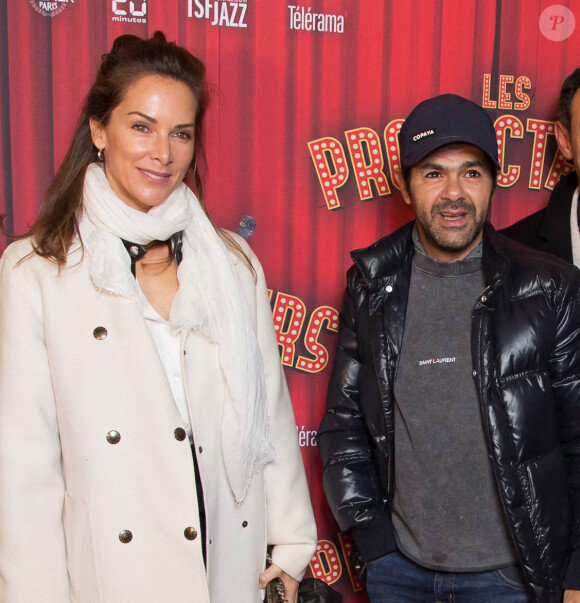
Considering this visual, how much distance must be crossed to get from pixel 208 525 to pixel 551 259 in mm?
1161

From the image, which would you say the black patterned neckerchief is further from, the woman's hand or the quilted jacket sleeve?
the woman's hand

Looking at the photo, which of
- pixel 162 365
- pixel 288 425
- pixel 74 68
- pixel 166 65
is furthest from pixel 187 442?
pixel 74 68

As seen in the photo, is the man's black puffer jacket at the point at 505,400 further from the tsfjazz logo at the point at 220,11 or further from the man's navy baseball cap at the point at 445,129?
the tsfjazz logo at the point at 220,11

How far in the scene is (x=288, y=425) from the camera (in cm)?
200

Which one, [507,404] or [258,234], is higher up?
[258,234]

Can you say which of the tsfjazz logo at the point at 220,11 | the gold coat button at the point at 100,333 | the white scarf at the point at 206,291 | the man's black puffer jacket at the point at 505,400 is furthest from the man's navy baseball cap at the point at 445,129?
the gold coat button at the point at 100,333

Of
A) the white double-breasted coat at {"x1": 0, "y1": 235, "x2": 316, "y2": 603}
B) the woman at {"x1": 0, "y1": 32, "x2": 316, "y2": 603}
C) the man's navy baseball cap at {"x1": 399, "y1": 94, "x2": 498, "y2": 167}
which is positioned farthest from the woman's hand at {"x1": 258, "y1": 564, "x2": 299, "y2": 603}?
the man's navy baseball cap at {"x1": 399, "y1": 94, "x2": 498, "y2": 167}

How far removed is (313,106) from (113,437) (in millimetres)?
1408

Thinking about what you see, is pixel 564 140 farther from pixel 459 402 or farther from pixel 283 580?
pixel 283 580

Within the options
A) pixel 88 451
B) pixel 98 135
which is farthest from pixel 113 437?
A: pixel 98 135

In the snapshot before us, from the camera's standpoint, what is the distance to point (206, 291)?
6.03 ft

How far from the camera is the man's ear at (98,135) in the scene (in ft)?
6.04

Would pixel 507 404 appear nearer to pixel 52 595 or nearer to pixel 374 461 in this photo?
pixel 374 461

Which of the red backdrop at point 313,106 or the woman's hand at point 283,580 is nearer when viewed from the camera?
the woman's hand at point 283,580
